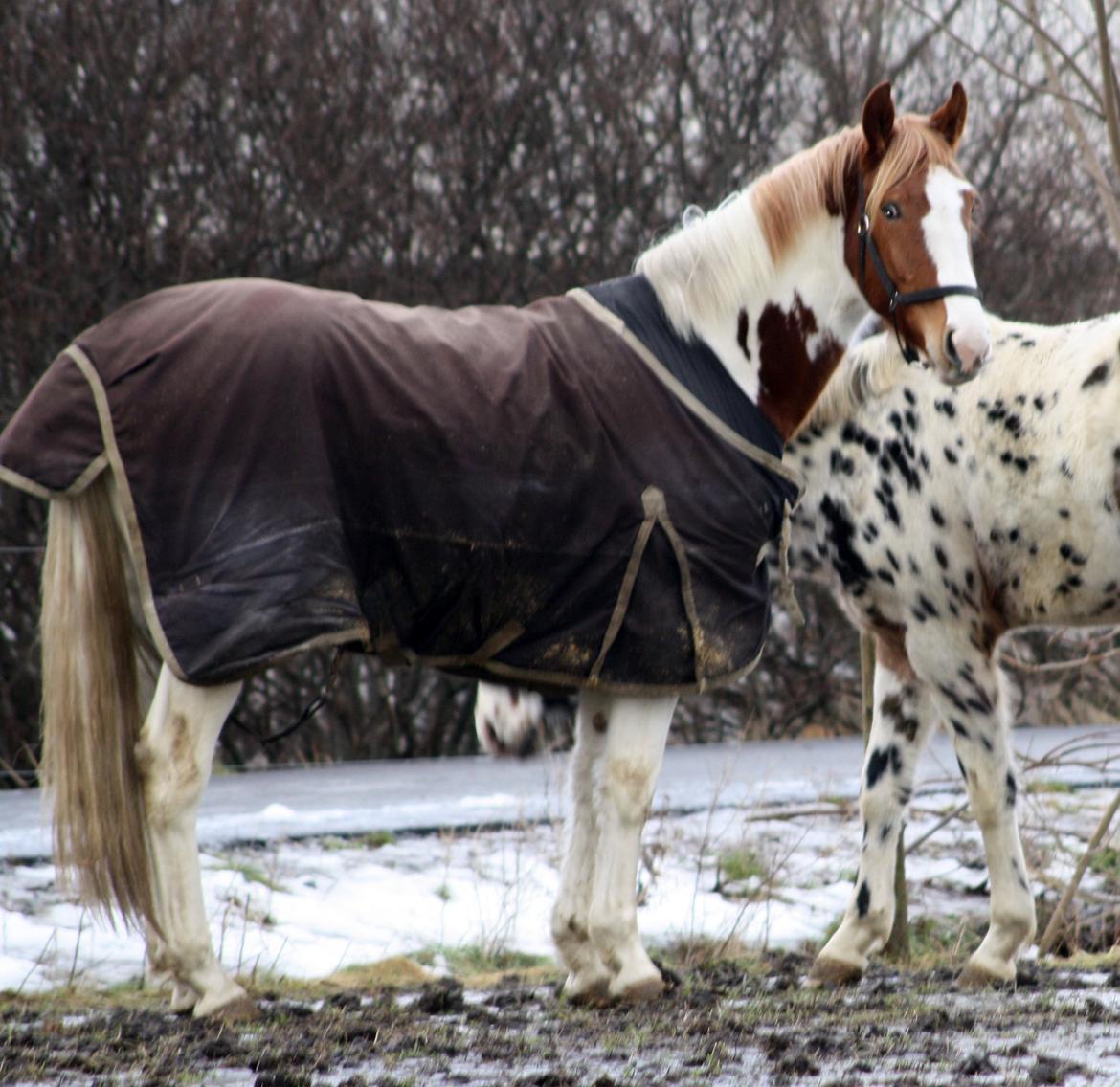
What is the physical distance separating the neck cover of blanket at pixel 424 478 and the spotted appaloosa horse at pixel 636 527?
43 mm

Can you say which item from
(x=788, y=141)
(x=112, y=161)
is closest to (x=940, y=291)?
(x=112, y=161)

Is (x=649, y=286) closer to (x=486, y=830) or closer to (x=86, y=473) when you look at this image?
(x=86, y=473)

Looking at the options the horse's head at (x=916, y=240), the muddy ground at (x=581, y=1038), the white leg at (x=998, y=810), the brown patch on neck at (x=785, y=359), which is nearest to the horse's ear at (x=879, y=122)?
the horse's head at (x=916, y=240)

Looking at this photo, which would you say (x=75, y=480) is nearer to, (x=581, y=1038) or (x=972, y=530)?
(x=581, y=1038)

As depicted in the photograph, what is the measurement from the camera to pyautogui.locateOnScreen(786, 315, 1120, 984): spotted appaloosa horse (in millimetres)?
4812

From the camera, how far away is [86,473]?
3.90m

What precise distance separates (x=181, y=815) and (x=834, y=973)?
2.03 meters

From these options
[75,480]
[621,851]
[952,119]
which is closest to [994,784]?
[621,851]

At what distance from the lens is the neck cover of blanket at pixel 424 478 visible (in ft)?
12.8

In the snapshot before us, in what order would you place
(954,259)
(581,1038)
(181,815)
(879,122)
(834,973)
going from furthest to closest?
(834,973)
(879,122)
(954,259)
(181,815)
(581,1038)

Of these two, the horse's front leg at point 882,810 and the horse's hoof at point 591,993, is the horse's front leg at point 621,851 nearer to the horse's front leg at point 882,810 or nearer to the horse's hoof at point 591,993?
the horse's hoof at point 591,993

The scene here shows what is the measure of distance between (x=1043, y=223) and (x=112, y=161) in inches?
288

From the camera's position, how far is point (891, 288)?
171 inches

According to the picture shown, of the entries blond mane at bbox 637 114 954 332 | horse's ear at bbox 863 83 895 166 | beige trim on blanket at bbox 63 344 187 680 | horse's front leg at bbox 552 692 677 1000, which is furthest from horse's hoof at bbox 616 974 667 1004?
horse's ear at bbox 863 83 895 166
